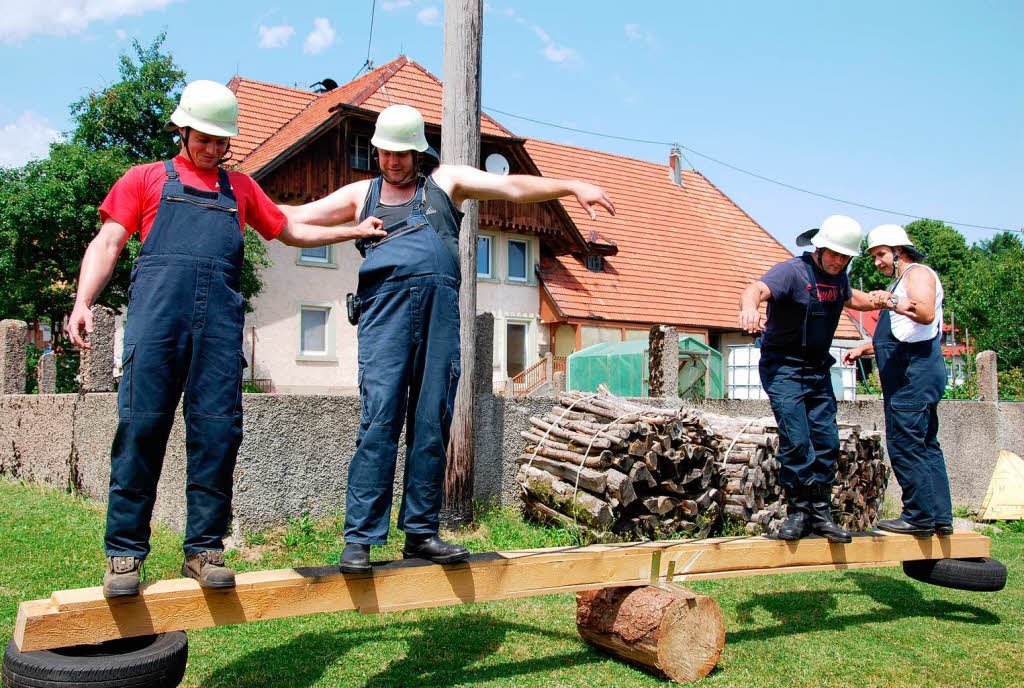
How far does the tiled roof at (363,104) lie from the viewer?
2320 cm

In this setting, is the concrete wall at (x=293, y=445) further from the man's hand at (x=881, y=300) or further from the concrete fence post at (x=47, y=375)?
the man's hand at (x=881, y=300)

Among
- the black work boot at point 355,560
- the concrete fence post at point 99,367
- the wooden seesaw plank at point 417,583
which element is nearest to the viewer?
the wooden seesaw plank at point 417,583

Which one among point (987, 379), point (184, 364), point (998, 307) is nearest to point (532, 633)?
point (184, 364)

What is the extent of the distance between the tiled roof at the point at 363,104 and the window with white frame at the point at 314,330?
4091mm

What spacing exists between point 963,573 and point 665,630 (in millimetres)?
2943

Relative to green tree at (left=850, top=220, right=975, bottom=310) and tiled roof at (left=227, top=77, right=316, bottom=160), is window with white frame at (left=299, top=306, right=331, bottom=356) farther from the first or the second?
green tree at (left=850, top=220, right=975, bottom=310)

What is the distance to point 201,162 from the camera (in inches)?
152

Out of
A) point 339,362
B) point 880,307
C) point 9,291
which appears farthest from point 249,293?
point 880,307

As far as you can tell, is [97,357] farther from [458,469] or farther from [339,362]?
[339,362]

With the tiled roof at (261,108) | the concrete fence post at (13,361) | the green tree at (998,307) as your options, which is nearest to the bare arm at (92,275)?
the concrete fence post at (13,361)

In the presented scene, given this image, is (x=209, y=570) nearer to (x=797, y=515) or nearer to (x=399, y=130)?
(x=399, y=130)

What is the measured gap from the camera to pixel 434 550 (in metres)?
4.35

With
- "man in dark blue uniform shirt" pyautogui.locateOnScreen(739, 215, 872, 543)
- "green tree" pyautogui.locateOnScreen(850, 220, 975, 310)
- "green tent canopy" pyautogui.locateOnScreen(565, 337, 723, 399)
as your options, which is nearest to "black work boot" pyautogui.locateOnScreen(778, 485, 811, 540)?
"man in dark blue uniform shirt" pyautogui.locateOnScreen(739, 215, 872, 543)

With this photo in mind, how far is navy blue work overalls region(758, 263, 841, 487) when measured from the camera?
5844 millimetres
